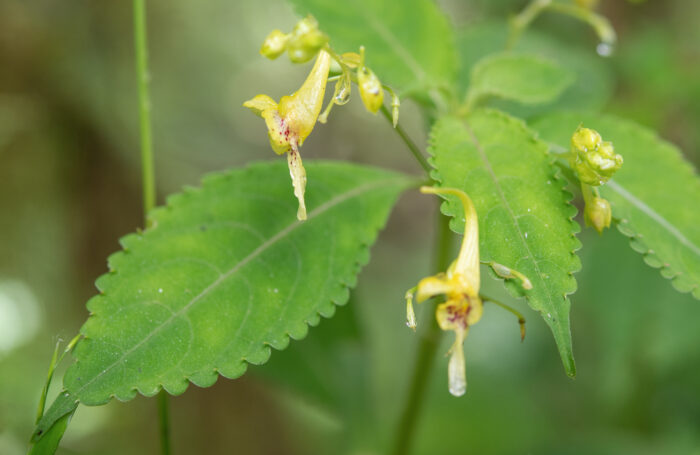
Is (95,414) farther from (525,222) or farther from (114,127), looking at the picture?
(525,222)

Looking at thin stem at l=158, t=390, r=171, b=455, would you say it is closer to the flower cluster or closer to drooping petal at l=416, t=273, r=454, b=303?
drooping petal at l=416, t=273, r=454, b=303

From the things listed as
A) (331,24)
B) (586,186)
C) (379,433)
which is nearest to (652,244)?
(586,186)

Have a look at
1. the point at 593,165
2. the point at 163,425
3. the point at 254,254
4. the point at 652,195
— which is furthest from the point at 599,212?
the point at 163,425

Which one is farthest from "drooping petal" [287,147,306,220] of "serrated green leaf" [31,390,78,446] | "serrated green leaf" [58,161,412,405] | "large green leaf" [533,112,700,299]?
"large green leaf" [533,112,700,299]

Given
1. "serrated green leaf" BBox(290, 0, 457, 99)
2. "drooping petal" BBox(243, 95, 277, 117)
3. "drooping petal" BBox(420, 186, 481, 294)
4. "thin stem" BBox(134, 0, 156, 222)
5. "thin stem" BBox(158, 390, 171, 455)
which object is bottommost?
"thin stem" BBox(158, 390, 171, 455)

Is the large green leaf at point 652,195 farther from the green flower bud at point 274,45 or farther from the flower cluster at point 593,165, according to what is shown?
the green flower bud at point 274,45

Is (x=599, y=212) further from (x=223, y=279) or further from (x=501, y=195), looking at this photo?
(x=223, y=279)

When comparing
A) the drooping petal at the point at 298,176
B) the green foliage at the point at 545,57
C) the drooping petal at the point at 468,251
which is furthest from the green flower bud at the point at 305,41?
the green foliage at the point at 545,57
